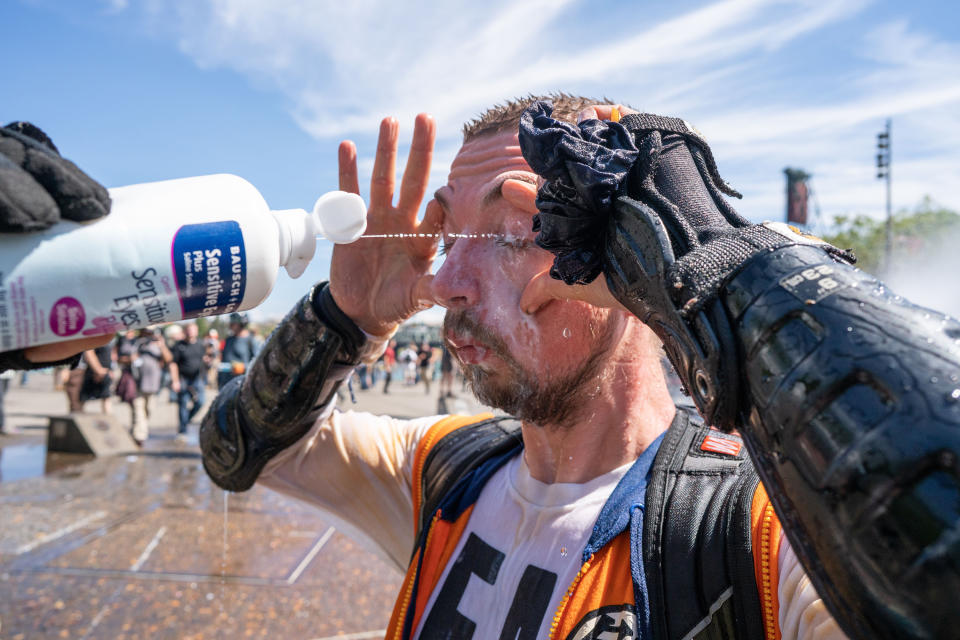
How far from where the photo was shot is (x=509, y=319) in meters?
1.84

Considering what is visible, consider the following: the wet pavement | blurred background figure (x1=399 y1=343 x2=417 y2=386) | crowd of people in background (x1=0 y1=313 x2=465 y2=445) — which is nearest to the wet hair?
the wet pavement

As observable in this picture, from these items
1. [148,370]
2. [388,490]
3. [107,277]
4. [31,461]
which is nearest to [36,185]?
[107,277]

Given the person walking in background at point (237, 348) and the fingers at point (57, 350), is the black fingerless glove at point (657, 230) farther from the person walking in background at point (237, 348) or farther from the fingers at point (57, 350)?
the person walking in background at point (237, 348)

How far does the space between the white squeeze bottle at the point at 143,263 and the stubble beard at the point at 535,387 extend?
0.68m

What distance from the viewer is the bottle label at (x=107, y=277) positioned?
112 cm

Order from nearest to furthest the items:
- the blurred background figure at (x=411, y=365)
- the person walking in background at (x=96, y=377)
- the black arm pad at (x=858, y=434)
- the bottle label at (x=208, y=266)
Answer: the black arm pad at (x=858, y=434)
the bottle label at (x=208, y=266)
the person walking in background at (x=96, y=377)
the blurred background figure at (x=411, y=365)

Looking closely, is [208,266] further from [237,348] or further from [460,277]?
[237,348]

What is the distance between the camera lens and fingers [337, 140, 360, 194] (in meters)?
2.36

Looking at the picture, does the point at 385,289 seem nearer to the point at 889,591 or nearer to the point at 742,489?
the point at 742,489

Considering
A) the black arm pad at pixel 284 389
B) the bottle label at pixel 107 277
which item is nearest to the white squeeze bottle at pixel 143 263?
the bottle label at pixel 107 277

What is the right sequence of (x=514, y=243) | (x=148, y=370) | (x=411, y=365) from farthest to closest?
(x=411, y=365)
(x=148, y=370)
(x=514, y=243)

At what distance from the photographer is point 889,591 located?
644 millimetres

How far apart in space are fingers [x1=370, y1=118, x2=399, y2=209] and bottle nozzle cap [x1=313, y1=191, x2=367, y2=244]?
2.18 ft

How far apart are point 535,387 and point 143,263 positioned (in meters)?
1.04
